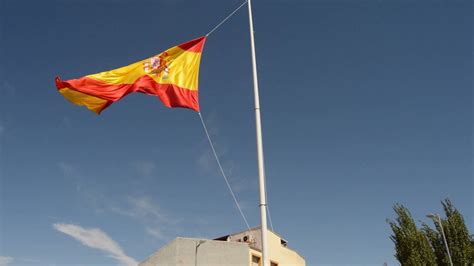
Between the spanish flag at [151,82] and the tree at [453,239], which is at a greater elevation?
the tree at [453,239]

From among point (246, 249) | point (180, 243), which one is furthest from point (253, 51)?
point (180, 243)

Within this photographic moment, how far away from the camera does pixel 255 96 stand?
410 inches

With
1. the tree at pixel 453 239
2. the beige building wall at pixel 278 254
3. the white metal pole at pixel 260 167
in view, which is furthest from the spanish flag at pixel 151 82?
the tree at pixel 453 239

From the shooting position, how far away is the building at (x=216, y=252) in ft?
113

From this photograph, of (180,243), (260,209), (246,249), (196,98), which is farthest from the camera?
(180,243)

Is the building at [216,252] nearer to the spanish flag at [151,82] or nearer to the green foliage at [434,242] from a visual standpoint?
the green foliage at [434,242]

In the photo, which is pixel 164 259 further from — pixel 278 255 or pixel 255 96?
pixel 255 96

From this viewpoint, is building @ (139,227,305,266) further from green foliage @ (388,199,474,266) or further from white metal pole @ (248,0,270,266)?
white metal pole @ (248,0,270,266)

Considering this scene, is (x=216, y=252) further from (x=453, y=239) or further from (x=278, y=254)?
(x=453, y=239)

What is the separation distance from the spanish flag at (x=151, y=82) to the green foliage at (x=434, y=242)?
3199cm

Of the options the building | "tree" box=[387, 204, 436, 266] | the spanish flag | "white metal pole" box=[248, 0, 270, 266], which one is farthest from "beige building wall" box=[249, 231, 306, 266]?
"white metal pole" box=[248, 0, 270, 266]

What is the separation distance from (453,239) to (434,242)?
168 cm

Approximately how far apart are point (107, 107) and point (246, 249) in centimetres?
2543

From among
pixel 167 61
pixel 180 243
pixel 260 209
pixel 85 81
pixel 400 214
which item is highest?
pixel 400 214
